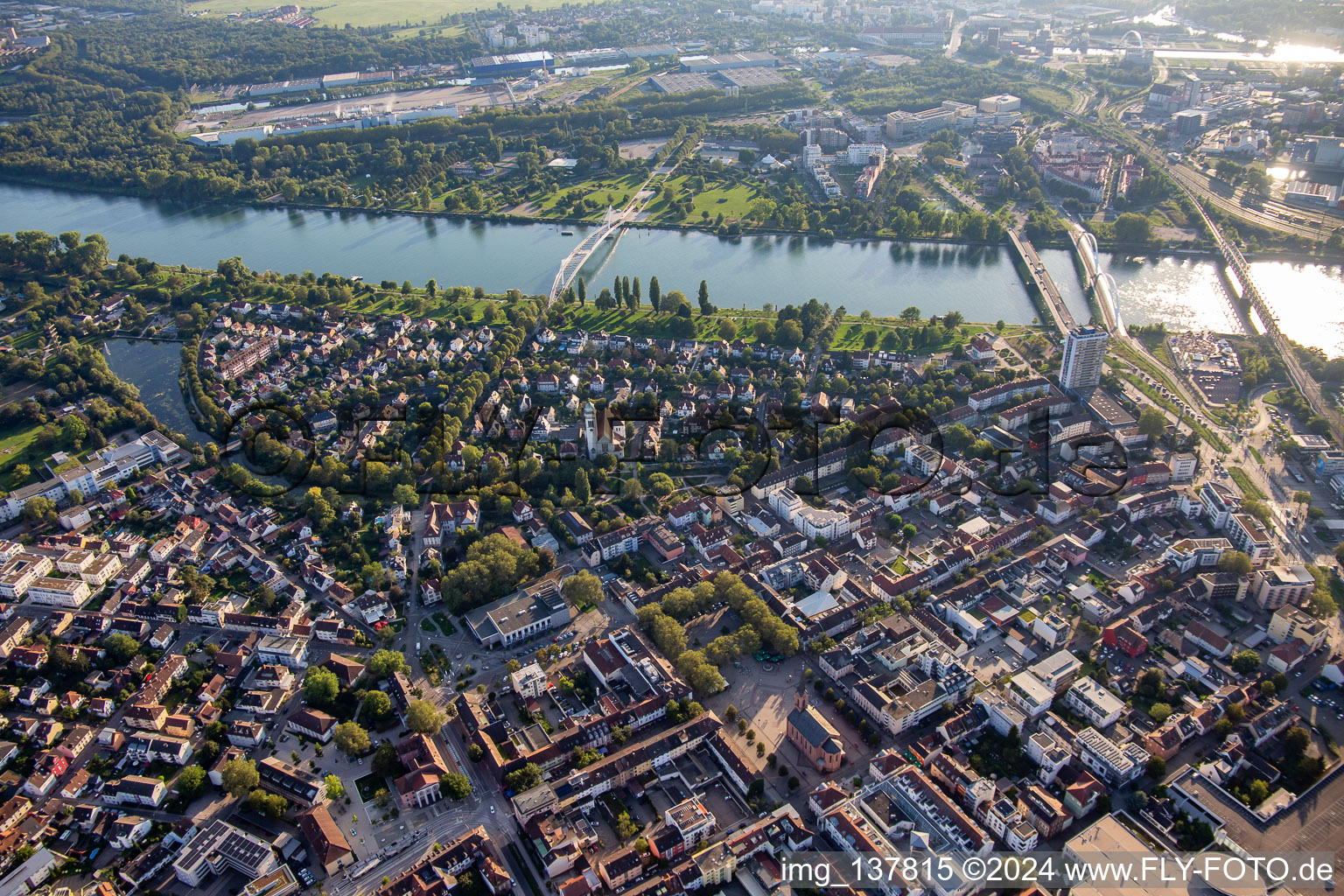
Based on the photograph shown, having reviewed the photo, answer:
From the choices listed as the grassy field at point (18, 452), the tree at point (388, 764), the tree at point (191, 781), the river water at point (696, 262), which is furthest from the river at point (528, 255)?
the tree at point (191, 781)

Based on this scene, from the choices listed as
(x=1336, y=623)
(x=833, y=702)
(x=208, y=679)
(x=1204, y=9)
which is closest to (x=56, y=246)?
(x=208, y=679)

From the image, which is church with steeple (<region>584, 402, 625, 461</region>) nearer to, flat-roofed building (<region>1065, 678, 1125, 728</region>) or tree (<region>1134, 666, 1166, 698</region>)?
flat-roofed building (<region>1065, 678, 1125, 728</region>)

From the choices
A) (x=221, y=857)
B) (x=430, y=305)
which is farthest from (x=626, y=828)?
(x=430, y=305)

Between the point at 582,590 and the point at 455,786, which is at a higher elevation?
the point at 582,590

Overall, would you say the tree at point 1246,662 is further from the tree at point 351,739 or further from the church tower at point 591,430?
the tree at point 351,739

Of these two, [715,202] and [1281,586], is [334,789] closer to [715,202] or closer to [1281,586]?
[1281,586]

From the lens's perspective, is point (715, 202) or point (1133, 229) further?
point (715, 202)
